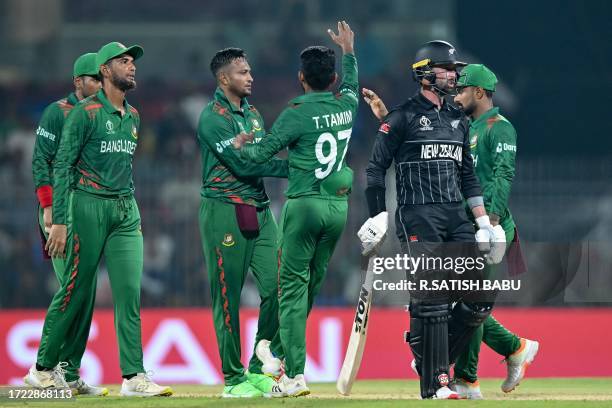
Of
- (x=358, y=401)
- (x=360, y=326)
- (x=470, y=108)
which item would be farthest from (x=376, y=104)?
(x=358, y=401)

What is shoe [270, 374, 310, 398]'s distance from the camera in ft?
30.3

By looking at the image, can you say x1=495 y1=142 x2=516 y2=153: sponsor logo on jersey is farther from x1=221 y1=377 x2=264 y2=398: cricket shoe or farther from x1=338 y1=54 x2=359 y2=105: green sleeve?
x1=221 y1=377 x2=264 y2=398: cricket shoe

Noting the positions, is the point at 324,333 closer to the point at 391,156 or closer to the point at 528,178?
the point at 528,178

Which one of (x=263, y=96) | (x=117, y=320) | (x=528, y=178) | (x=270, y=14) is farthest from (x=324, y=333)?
(x=270, y=14)

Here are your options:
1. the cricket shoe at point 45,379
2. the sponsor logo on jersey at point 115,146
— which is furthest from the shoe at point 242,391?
the sponsor logo on jersey at point 115,146

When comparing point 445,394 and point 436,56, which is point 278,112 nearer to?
point 436,56

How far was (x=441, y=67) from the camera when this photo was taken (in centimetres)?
927

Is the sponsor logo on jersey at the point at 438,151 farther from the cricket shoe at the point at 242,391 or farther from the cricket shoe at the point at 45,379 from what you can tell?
the cricket shoe at the point at 45,379

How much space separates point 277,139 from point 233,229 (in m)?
0.69

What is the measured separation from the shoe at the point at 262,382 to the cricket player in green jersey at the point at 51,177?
3.24 ft

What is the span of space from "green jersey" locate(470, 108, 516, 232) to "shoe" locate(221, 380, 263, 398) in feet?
6.63

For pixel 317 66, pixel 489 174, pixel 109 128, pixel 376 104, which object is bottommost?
pixel 489 174

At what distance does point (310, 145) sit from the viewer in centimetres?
934

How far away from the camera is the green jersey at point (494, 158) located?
32.9 feet
